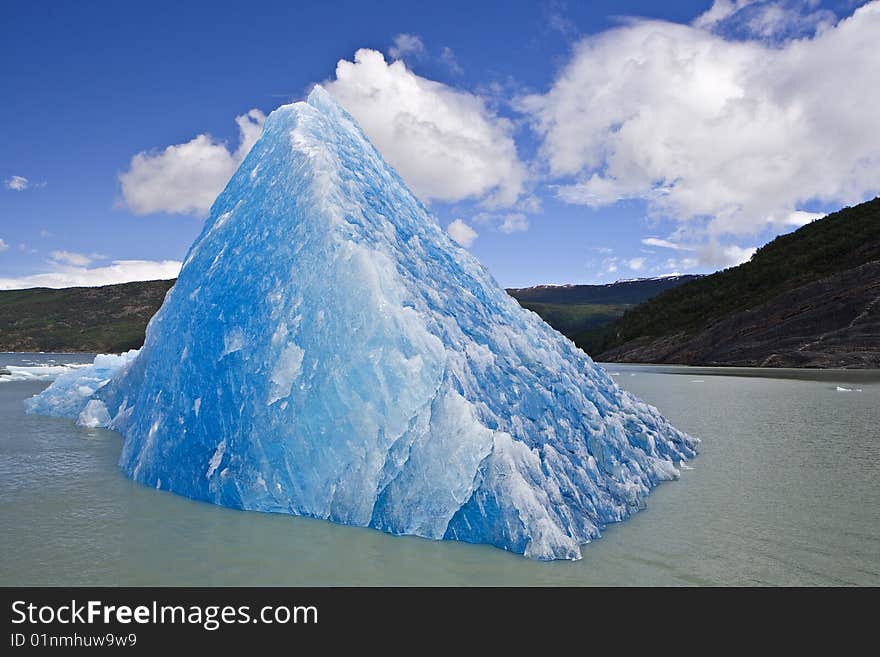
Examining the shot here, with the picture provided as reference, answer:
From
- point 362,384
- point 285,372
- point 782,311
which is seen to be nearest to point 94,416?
point 285,372

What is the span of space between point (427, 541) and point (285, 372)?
3.23 metres

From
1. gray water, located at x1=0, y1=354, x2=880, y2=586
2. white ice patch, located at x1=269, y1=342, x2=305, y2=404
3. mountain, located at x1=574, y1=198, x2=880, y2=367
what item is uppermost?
mountain, located at x1=574, y1=198, x2=880, y2=367

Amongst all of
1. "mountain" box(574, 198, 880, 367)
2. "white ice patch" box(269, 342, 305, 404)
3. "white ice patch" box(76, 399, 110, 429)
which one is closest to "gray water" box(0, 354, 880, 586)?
"white ice patch" box(269, 342, 305, 404)

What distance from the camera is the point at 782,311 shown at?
6059cm

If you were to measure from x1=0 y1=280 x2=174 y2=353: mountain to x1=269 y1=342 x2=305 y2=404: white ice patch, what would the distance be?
4285 inches

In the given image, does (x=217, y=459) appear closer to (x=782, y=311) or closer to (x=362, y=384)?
(x=362, y=384)

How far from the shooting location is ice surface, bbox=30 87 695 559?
7.47 meters

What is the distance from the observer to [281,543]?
7133mm

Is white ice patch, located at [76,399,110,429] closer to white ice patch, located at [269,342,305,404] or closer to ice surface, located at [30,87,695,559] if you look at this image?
ice surface, located at [30,87,695,559]

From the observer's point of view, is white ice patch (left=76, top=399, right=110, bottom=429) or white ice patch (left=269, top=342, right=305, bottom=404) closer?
white ice patch (left=269, top=342, right=305, bottom=404)

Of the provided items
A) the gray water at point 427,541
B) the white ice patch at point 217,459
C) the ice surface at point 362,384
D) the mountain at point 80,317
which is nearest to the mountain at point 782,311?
the gray water at point 427,541
